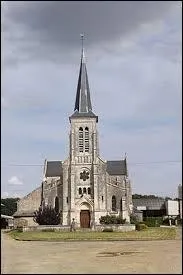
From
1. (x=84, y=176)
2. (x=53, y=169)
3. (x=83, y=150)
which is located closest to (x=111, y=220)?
(x=84, y=176)

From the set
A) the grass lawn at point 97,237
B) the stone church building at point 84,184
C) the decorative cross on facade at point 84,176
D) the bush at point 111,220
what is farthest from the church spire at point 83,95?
the grass lawn at point 97,237

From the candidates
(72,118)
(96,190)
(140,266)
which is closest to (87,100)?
(72,118)

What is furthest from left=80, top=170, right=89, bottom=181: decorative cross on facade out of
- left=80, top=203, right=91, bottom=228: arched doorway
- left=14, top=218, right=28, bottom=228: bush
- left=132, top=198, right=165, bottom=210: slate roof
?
left=132, top=198, right=165, bottom=210: slate roof

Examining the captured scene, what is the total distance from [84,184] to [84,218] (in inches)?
192

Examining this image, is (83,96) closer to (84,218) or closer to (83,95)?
(83,95)

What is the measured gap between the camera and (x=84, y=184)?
5656 centimetres

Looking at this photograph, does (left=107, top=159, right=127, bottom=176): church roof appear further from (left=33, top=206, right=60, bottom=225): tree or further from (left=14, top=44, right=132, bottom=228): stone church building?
(left=33, top=206, right=60, bottom=225): tree

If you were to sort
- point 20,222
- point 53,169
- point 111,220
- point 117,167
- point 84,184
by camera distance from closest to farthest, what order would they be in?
point 111,220 < point 84,184 < point 20,222 < point 53,169 < point 117,167

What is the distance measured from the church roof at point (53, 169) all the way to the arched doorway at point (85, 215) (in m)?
15.1

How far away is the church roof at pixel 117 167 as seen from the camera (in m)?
71.4

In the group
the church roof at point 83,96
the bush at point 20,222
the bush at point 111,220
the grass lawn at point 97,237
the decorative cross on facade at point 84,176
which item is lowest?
the bush at point 20,222

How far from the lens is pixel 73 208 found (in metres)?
54.3

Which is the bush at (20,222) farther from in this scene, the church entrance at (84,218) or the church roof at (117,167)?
the church roof at (117,167)

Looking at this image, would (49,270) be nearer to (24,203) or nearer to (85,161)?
(85,161)
